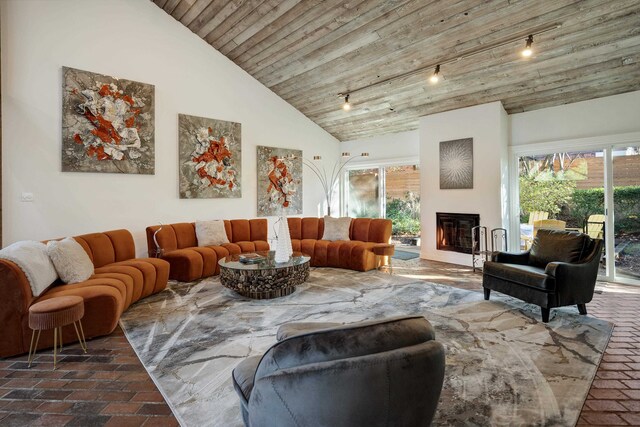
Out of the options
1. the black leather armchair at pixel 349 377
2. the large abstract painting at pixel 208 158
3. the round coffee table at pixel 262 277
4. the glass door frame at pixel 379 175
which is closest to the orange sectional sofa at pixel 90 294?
the round coffee table at pixel 262 277

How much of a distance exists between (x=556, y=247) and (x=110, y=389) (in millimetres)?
4504

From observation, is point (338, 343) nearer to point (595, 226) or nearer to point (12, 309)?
point (12, 309)

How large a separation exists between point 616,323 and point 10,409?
5056 mm

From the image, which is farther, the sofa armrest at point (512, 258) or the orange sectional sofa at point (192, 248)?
the orange sectional sofa at point (192, 248)

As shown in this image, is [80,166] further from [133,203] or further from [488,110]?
[488,110]

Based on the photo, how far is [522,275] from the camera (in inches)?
139

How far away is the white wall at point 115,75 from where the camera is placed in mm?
4250

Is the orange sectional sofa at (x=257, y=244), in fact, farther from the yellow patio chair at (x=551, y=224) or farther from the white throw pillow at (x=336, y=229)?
the yellow patio chair at (x=551, y=224)

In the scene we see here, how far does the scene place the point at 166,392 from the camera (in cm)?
214

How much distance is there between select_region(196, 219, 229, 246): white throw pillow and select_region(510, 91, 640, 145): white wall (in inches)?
213

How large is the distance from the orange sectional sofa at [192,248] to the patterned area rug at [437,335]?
274 mm

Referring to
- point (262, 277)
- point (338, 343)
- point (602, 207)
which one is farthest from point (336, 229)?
point (338, 343)

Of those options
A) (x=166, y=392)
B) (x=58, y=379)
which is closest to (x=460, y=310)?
(x=166, y=392)

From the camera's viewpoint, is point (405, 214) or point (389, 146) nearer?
point (389, 146)
